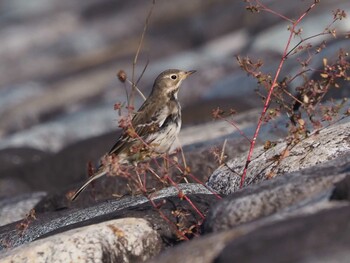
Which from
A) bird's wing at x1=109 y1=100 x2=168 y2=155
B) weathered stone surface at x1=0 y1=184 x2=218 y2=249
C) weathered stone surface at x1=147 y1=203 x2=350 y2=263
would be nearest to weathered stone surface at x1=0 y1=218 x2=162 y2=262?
weathered stone surface at x1=0 y1=184 x2=218 y2=249

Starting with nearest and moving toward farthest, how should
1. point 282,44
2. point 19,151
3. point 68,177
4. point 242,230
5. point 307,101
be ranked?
point 242,230
point 307,101
point 68,177
point 19,151
point 282,44

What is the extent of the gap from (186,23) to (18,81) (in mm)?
5599

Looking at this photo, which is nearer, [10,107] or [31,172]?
[31,172]

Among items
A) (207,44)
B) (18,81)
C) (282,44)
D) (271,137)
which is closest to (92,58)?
(18,81)

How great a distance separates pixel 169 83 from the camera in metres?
11.5

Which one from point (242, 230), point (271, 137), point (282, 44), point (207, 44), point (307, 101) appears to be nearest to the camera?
point (242, 230)

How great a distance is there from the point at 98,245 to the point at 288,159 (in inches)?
90.5

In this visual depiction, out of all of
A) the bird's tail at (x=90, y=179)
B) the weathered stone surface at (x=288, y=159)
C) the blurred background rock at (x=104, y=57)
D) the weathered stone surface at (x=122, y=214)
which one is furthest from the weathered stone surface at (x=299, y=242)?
the blurred background rock at (x=104, y=57)

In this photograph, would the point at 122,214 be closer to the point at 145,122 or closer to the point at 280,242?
the point at 145,122

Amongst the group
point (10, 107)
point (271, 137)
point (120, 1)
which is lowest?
point (271, 137)

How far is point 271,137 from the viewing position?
12.0m

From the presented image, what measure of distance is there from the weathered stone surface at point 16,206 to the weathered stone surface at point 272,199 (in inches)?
205

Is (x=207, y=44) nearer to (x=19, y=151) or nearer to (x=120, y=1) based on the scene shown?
(x=120, y=1)

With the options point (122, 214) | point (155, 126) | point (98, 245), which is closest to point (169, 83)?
point (155, 126)
